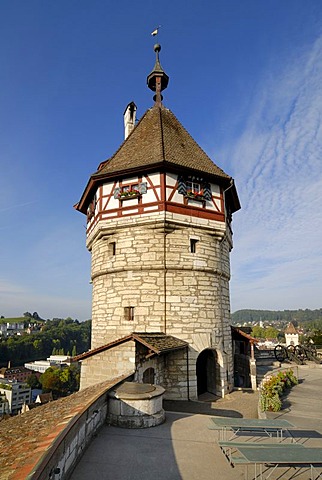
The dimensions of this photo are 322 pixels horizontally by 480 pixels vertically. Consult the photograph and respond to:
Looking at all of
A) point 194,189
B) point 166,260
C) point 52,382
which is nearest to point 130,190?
point 194,189

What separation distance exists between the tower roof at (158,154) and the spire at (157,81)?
1.97ft

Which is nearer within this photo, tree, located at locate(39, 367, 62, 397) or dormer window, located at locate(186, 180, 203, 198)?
dormer window, located at locate(186, 180, 203, 198)

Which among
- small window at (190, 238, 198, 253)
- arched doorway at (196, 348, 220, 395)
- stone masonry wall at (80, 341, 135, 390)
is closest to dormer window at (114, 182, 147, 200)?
small window at (190, 238, 198, 253)

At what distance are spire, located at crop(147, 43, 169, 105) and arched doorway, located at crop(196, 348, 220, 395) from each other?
1173 centimetres

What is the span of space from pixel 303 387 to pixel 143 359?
7.41m

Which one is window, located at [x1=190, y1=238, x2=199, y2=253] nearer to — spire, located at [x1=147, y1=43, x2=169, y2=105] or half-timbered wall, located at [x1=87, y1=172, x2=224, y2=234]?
half-timbered wall, located at [x1=87, y1=172, x2=224, y2=234]

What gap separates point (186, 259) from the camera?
1194cm

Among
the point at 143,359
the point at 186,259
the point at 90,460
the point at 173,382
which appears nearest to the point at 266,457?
the point at 90,460

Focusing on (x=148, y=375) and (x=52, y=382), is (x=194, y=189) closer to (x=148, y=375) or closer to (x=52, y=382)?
(x=148, y=375)

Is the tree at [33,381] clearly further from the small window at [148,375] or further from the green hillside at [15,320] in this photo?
the green hillside at [15,320]

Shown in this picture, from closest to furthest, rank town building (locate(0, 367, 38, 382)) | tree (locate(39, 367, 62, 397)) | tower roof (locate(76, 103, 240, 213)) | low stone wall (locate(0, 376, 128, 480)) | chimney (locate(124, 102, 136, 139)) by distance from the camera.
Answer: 1. low stone wall (locate(0, 376, 128, 480))
2. tower roof (locate(76, 103, 240, 213))
3. chimney (locate(124, 102, 136, 139))
4. tree (locate(39, 367, 62, 397))
5. town building (locate(0, 367, 38, 382))

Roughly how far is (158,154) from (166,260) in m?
3.92

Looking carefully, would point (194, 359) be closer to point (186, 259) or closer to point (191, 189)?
point (186, 259)

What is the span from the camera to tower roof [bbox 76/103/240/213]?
39.9 ft
